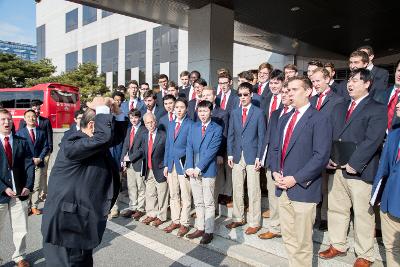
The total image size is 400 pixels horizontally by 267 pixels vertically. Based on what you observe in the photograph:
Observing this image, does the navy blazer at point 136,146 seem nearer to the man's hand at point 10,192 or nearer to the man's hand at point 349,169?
the man's hand at point 10,192

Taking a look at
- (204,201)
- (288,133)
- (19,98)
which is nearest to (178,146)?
(204,201)

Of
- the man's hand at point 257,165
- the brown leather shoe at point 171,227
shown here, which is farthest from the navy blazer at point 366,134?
the brown leather shoe at point 171,227

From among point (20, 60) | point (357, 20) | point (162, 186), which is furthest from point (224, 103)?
point (20, 60)

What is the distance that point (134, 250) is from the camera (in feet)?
15.5

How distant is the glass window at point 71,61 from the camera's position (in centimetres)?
3834

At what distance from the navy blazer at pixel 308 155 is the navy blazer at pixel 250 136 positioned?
1.35 metres

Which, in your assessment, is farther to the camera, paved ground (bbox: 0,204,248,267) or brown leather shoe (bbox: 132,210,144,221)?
brown leather shoe (bbox: 132,210,144,221)

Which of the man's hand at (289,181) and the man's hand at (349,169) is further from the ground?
the man's hand at (349,169)

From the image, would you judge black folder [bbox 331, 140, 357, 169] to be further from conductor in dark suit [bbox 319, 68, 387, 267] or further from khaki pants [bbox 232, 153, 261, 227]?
khaki pants [bbox 232, 153, 261, 227]

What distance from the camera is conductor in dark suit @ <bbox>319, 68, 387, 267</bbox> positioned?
354 cm

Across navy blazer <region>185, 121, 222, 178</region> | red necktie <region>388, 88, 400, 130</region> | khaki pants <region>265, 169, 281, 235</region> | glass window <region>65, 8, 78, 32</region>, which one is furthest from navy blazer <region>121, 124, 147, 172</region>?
glass window <region>65, 8, 78, 32</region>

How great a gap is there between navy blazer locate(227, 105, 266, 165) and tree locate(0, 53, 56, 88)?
81.0ft

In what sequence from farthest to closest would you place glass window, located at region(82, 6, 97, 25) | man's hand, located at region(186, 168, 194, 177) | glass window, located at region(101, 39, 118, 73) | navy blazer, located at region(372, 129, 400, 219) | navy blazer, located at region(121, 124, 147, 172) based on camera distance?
glass window, located at region(82, 6, 97, 25), glass window, located at region(101, 39, 118, 73), navy blazer, located at region(121, 124, 147, 172), man's hand, located at region(186, 168, 194, 177), navy blazer, located at region(372, 129, 400, 219)

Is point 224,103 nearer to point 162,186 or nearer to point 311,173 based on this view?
point 162,186
